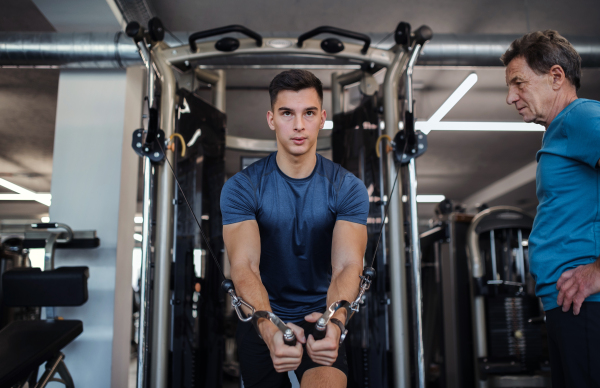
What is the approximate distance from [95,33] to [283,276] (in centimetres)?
236

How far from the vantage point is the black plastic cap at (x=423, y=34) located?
195 centimetres

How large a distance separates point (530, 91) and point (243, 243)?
982 millimetres

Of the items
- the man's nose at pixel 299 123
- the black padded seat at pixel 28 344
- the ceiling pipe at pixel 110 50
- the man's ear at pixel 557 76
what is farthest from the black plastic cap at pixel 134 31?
the man's ear at pixel 557 76

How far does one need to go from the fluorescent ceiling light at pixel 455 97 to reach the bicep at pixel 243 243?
11.2 feet

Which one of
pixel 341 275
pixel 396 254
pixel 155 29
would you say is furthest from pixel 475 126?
pixel 341 275

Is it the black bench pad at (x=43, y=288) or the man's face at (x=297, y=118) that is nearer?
the man's face at (x=297, y=118)

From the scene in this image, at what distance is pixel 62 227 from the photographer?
97.3 inches

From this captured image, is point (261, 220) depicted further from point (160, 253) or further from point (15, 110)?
point (15, 110)

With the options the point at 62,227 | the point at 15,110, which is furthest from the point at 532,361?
the point at 15,110

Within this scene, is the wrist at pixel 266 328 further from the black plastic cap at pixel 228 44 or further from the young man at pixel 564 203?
the black plastic cap at pixel 228 44

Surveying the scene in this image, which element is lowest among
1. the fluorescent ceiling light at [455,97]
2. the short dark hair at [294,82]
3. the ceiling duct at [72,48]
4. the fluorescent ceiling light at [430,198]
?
the short dark hair at [294,82]

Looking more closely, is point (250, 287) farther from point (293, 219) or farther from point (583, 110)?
point (583, 110)

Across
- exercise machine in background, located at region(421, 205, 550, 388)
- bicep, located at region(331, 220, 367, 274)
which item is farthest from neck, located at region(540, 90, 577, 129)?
exercise machine in background, located at region(421, 205, 550, 388)

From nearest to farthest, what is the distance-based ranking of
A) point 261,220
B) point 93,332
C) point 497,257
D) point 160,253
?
point 261,220 → point 160,253 → point 93,332 → point 497,257
